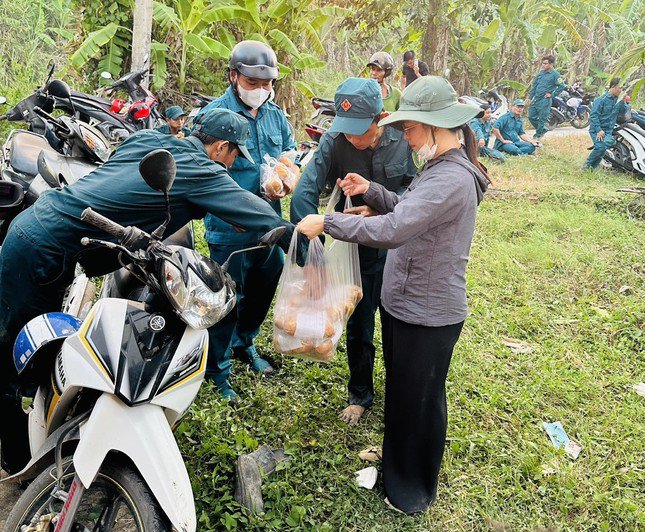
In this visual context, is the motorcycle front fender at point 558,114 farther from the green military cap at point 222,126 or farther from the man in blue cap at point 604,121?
the green military cap at point 222,126

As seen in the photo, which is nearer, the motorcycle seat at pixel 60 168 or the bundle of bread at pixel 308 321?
the bundle of bread at pixel 308 321

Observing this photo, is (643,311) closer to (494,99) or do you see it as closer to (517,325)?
(517,325)

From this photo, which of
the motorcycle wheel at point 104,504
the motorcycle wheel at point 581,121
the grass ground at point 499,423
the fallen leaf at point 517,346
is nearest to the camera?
the motorcycle wheel at point 104,504

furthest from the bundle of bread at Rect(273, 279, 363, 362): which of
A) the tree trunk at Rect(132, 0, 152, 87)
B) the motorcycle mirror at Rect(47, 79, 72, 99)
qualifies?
the tree trunk at Rect(132, 0, 152, 87)

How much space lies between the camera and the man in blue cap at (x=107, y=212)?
6.84 feet

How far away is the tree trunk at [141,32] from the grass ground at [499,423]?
173 inches

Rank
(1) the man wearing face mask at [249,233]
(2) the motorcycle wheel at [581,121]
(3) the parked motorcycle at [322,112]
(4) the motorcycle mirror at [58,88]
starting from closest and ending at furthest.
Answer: (1) the man wearing face mask at [249,233] → (4) the motorcycle mirror at [58,88] → (3) the parked motorcycle at [322,112] → (2) the motorcycle wheel at [581,121]

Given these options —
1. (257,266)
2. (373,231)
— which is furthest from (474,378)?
(373,231)

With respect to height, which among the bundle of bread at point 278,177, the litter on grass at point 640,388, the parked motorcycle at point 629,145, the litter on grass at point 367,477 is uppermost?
the bundle of bread at point 278,177

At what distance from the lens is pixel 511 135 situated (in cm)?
1098

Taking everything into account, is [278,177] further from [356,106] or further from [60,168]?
[60,168]

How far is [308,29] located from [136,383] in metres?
7.91

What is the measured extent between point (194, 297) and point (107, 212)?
55 cm

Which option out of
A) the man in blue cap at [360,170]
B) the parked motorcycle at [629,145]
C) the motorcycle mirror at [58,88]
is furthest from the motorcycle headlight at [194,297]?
the parked motorcycle at [629,145]
